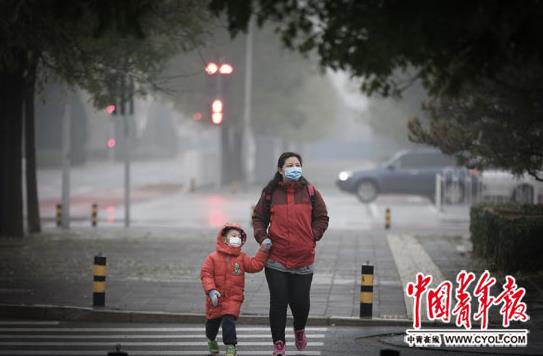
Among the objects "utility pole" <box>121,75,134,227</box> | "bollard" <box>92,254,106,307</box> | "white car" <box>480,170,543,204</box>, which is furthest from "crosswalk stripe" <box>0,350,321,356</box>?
"white car" <box>480,170,543,204</box>

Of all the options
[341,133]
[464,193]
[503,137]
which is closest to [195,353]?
[503,137]

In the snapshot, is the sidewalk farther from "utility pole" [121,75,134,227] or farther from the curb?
"utility pole" [121,75,134,227]

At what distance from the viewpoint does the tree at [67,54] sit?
56.0ft

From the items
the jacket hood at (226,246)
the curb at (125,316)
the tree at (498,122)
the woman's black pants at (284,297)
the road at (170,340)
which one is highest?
the tree at (498,122)

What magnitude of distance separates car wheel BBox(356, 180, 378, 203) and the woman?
31022 millimetres

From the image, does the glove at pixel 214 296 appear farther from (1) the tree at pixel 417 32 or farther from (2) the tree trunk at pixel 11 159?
(2) the tree trunk at pixel 11 159

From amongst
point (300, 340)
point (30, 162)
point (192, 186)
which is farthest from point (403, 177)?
point (300, 340)

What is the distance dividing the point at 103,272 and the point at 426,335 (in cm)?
392

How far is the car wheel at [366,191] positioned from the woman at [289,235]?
3102 cm

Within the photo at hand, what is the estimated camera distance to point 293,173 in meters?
10.4

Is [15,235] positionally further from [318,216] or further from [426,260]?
[318,216]

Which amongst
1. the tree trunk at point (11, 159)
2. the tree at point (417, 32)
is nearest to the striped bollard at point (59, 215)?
the tree trunk at point (11, 159)

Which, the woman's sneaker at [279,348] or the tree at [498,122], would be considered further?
the tree at [498,122]

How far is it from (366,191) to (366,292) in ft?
94.8
